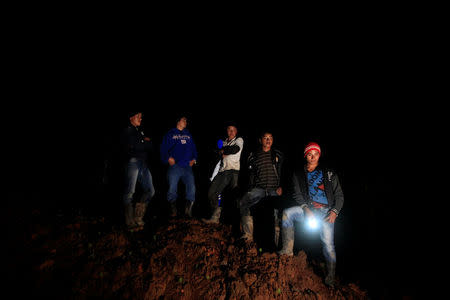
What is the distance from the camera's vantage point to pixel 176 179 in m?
5.18

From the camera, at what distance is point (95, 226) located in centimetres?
432

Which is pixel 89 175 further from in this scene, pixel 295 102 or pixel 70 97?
pixel 295 102

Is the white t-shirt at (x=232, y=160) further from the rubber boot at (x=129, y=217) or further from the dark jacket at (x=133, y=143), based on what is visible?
the rubber boot at (x=129, y=217)

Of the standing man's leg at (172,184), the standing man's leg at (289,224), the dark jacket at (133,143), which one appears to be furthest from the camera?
the standing man's leg at (172,184)

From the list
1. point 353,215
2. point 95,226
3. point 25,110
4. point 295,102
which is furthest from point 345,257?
point 25,110

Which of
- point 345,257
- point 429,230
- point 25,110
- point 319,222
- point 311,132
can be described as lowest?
point 345,257

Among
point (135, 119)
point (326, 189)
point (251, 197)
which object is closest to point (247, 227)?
point (251, 197)

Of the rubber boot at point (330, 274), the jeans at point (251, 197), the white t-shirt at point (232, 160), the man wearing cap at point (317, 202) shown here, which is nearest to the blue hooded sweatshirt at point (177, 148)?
the white t-shirt at point (232, 160)

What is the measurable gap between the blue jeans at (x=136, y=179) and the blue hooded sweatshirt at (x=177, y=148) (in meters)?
0.71

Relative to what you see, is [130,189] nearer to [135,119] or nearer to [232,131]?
[135,119]

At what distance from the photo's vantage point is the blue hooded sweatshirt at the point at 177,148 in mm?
5332

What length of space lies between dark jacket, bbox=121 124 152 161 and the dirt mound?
63.8 inches

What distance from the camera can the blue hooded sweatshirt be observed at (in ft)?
17.5

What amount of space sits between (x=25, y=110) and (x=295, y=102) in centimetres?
1518
